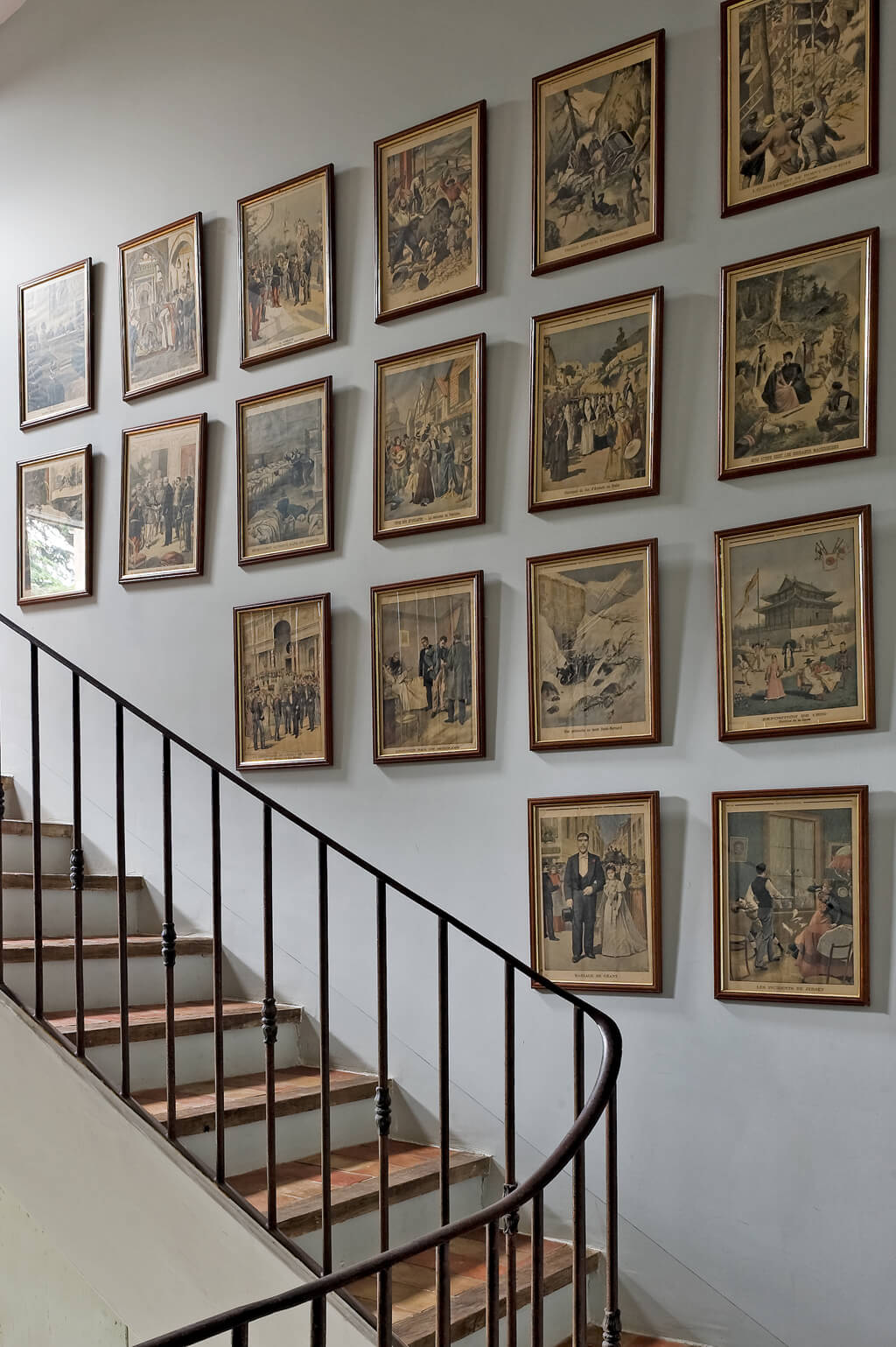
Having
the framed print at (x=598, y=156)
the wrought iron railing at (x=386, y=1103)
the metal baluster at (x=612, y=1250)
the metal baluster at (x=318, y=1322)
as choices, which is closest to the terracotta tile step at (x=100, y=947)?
the wrought iron railing at (x=386, y=1103)

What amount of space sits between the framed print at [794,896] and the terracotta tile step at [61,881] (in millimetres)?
1827

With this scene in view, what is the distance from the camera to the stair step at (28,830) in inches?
180

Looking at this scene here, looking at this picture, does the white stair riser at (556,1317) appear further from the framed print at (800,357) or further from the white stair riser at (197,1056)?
the framed print at (800,357)

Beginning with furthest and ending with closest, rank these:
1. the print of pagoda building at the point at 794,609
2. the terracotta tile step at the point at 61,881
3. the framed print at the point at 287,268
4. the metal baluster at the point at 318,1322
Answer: the framed print at the point at 287,268, the terracotta tile step at the point at 61,881, the print of pagoda building at the point at 794,609, the metal baluster at the point at 318,1322

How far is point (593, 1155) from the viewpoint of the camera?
147 inches

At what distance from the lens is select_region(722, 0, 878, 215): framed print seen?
11.6ft

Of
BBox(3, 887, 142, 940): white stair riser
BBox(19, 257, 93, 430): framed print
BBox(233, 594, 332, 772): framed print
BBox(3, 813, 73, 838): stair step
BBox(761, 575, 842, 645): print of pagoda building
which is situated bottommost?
BBox(3, 887, 142, 940): white stair riser

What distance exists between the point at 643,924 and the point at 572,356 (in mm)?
1760

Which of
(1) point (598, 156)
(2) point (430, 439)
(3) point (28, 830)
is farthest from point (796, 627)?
(3) point (28, 830)

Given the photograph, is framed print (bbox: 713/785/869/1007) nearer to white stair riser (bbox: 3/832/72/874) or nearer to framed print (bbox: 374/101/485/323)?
framed print (bbox: 374/101/485/323)

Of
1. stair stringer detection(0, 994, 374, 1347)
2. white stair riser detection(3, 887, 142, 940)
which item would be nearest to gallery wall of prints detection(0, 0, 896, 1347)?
white stair riser detection(3, 887, 142, 940)

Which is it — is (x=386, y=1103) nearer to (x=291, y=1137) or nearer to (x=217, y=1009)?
(x=217, y=1009)

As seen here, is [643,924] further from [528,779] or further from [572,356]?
[572,356]

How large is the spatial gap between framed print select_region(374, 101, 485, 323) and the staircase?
7.19 ft
